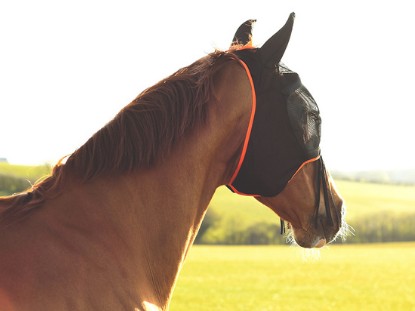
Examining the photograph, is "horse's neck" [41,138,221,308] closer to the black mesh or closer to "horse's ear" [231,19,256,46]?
the black mesh

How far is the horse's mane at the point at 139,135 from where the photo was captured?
4.23 meters

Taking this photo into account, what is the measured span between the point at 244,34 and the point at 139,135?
1300 mm

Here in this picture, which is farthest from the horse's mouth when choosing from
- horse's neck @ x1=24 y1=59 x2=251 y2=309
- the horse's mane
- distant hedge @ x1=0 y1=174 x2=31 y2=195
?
distant hedge @ x1=0 y1=174 x2=31 y2=195

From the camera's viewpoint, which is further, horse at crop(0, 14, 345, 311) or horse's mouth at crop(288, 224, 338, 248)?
horse's mouth at crop(288, 224, 338, 248)

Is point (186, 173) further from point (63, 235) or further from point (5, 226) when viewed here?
point (5, 226)

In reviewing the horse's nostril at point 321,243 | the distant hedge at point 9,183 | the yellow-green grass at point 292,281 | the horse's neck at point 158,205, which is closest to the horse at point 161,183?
the horse's neck at point 158,205

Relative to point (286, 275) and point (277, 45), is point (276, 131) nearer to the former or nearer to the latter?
point (277, 45)

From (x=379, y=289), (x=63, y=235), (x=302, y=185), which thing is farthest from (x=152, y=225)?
(x=379, y=289)

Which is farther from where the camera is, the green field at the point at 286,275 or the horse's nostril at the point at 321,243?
the green field at the point at 286,275

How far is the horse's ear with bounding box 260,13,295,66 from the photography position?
4621 mm

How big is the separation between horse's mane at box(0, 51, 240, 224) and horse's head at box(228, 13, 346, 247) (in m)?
0.40

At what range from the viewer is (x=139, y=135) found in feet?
14.3

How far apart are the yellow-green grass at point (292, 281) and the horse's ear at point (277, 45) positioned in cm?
1229

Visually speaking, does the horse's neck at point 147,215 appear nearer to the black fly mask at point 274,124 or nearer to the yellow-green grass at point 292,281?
the black fly mask at point 274,124
